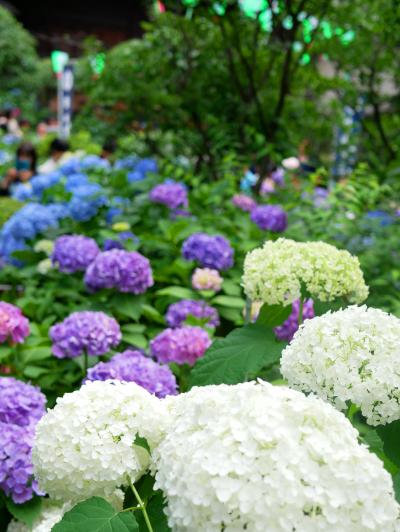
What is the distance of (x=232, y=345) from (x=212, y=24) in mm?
4073

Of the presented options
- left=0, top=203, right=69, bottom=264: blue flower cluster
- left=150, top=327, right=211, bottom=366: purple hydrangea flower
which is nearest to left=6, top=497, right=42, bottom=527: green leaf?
left=150, top=327, right=211, bottom=366: purple hydrangea flower

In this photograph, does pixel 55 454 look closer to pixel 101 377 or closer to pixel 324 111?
pixel 101 377

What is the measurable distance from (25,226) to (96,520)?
285 centimetres

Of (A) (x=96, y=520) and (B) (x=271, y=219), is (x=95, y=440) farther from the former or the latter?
(B) (x=271, y=219)

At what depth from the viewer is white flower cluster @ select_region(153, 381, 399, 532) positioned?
78cm

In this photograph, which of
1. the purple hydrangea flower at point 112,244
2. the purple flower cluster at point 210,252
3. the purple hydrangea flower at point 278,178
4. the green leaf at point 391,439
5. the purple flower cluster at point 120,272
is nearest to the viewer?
the green leaf at point 391,439

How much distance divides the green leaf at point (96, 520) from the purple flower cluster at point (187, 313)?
63.4 inches

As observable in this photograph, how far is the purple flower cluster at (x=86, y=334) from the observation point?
86.0 inches

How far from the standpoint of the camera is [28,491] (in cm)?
167

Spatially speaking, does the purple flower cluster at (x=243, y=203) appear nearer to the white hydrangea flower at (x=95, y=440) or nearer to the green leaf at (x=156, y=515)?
the white hydrangea flower at (x=95, y=440)

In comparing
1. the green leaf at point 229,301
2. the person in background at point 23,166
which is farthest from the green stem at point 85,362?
the person in background at point 23,166

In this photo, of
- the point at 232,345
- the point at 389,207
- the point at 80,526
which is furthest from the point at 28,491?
the point at 389,207

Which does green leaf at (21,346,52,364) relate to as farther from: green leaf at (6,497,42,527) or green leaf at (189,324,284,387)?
green leaf at (189,324,284,387)

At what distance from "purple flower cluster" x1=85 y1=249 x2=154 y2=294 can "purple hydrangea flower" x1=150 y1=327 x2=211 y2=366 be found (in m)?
0.44
